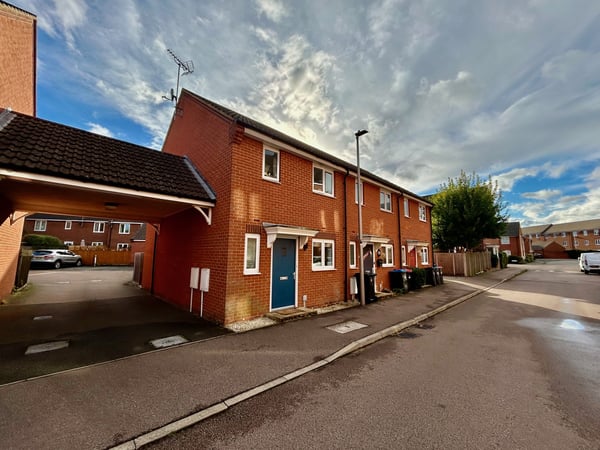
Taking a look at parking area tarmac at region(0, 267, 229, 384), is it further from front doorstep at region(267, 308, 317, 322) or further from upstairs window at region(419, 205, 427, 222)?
upstairs window at region(419, 205, 427, 222)

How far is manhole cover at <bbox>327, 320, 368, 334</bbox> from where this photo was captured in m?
6.92

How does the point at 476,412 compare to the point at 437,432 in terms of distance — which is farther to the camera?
the point at 476,412

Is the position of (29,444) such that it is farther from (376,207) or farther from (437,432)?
(376,207)

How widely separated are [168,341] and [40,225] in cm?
4068

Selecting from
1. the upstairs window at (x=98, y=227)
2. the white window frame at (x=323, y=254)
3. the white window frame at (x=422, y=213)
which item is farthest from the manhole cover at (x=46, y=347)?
the upstairs window at (x=98, y=227)

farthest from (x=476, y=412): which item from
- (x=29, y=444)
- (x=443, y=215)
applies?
(x=443, y=215)

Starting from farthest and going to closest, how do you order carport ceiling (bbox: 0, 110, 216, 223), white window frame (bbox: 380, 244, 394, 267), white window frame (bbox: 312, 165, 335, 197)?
1. white window frame (bbox: 380, 244, 394, 267)
2. white window frame (bbox: 312, 165, 335, 197)
3. carport ceiling (bbox: 0, 110, 216, 223)

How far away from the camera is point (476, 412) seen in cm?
343

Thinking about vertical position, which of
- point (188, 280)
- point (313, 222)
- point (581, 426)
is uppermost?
point (313, 222)

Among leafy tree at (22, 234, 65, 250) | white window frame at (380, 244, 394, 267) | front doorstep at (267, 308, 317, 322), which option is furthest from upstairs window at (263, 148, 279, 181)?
leafy tree at (22, 234, 65, 250)

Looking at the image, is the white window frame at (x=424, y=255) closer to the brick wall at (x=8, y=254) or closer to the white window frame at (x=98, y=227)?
the brick wall at (x=8, y=254)

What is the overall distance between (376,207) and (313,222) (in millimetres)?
5418

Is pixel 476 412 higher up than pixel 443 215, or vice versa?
pixel 443 215

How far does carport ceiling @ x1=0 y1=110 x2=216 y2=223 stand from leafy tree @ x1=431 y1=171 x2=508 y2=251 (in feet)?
71.4
